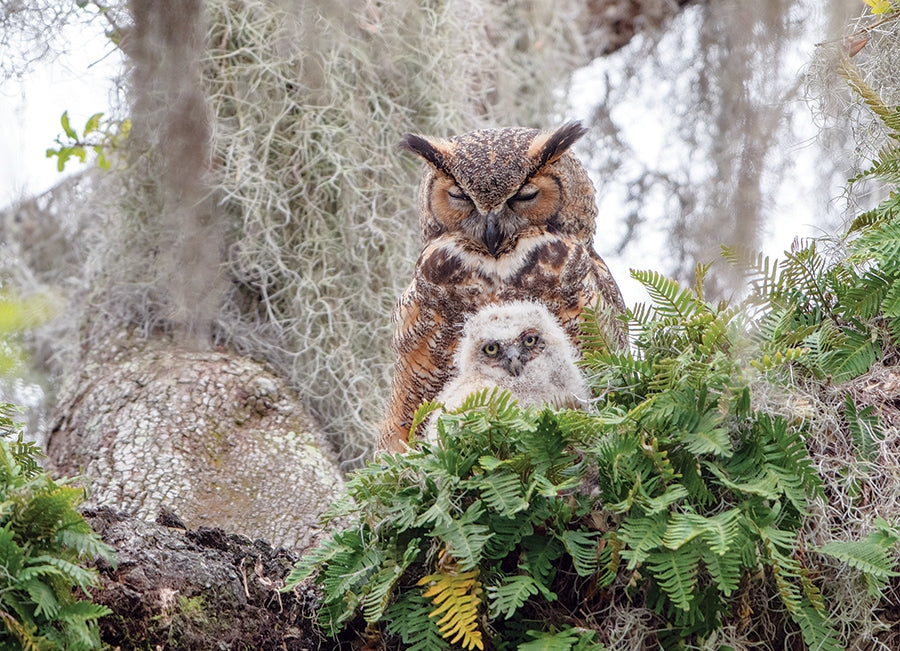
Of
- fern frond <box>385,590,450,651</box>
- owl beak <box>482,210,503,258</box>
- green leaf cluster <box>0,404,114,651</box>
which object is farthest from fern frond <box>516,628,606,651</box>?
owl beak <box>482,210,503,258</box>

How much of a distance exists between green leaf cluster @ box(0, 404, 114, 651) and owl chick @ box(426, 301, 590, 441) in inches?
40.0

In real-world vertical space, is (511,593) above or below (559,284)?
below

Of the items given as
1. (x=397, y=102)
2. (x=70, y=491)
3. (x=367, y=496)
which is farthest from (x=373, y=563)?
(x=397, y=102)

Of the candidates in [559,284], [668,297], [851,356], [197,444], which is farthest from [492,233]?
[197,444]

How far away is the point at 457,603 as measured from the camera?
1.59 m

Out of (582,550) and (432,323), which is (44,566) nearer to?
(582,550)

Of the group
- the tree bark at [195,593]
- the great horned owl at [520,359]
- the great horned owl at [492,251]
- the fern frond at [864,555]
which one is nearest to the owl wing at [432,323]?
the great horned owl at [492,251]

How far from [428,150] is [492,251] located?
366 mm

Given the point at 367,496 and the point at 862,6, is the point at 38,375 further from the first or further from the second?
the point at 862,6

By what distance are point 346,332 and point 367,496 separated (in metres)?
1.56

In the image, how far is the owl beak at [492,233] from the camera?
8.61 ft

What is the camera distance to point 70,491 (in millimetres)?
1469

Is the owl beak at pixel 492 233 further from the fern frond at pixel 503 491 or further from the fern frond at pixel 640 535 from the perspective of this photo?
the fern frond at pixel 640 535

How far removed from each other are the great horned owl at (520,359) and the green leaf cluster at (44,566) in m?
1.04
